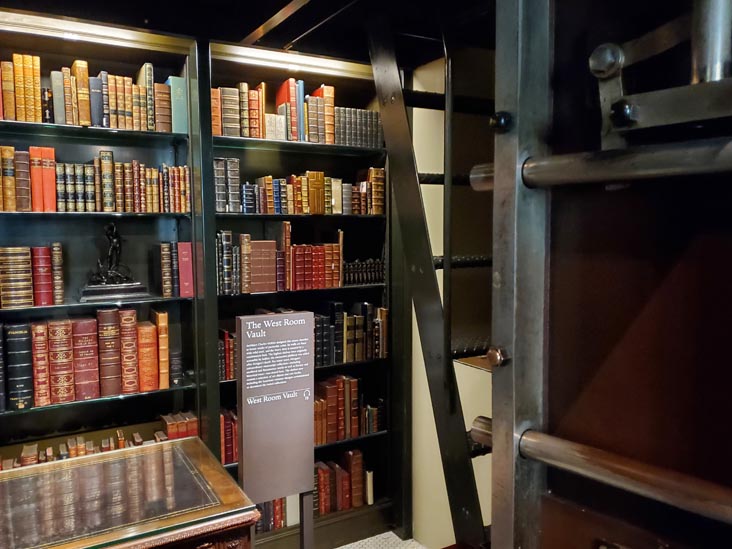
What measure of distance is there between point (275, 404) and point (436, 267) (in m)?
0.83

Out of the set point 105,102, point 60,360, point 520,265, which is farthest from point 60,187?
point 520,265

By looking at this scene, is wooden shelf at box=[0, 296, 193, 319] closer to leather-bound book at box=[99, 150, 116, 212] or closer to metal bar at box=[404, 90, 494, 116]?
leather-bound book at box=[99, 150, 116, 212]

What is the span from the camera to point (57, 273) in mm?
2320

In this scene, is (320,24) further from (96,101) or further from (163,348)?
(163,348)

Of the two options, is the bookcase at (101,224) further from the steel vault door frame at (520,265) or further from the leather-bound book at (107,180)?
the steel vault door frame at (520,265)

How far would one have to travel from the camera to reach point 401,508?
10.0 ft

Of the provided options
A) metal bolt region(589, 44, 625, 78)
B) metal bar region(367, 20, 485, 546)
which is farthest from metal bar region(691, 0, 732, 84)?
metal bar region(367, 20, 485, 546)

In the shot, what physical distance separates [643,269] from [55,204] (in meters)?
2.32

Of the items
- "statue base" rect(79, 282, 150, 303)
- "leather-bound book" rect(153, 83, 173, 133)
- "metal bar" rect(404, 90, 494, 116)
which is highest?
"leather-bound book" rect(153, 83, 173, 133)

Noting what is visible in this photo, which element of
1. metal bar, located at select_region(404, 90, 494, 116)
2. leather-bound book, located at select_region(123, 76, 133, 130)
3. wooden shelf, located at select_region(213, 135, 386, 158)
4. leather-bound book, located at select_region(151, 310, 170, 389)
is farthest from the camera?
wooden shelf, located at select_region(213, 135, 386, 158)

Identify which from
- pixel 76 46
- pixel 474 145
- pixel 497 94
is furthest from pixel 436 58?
pixel 497 94

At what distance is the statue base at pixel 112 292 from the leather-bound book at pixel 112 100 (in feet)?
2.28

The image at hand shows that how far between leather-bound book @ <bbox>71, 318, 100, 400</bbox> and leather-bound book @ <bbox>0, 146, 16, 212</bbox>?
0.53 m

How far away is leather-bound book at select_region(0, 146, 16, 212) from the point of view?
217cm
